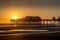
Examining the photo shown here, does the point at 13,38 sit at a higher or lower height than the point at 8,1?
lower

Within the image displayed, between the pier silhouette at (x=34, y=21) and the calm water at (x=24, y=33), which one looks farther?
the pier silhouette at (x=34, y=21)

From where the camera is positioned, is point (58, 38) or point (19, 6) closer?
point (58, 38)

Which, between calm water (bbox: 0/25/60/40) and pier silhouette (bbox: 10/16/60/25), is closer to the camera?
calm water (bbox: 0/25/60/40)

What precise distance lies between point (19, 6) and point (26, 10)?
12.2 inches

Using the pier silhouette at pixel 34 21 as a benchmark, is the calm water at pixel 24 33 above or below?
below

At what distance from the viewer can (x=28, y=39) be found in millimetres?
3252

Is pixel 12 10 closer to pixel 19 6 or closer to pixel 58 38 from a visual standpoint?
pixel 19 6

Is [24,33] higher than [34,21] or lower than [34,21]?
lower

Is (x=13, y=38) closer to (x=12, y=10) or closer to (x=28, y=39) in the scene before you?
(x=28, y=39)

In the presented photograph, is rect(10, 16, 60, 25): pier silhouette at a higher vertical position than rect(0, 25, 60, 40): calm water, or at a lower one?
higher

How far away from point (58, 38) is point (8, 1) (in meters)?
3.28

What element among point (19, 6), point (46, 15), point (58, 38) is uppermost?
point (19, 6)

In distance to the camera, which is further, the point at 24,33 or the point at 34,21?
the point at 34,21

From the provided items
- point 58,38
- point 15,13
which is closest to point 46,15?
point 15,13
